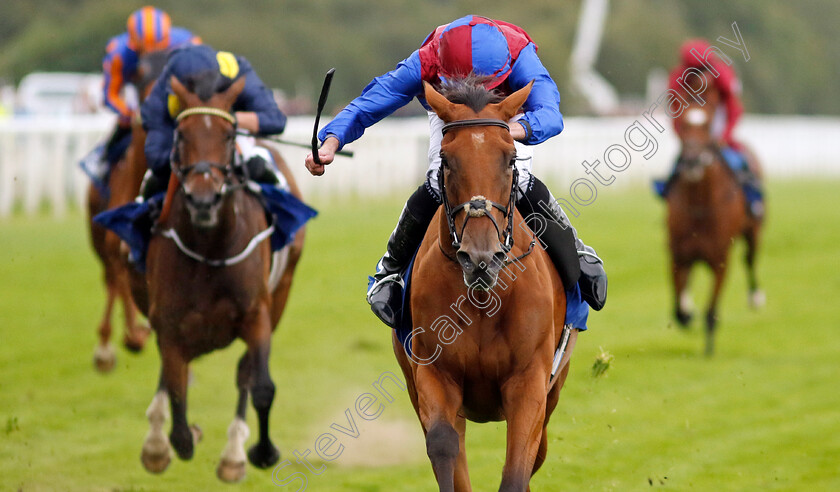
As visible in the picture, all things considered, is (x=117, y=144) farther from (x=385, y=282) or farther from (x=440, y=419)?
(x=440, y=419)

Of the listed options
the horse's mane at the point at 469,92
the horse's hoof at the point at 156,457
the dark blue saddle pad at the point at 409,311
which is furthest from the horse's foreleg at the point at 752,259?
the horse's mane at the point at 469,92

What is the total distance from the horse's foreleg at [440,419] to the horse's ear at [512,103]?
3.02 feet

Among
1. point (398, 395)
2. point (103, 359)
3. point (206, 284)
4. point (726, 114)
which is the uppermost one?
point (206, 284)

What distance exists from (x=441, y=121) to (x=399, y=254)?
1.94ft

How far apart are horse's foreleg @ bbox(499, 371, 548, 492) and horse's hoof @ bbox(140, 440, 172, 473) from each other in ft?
7.58

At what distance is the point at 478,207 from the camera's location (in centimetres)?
336

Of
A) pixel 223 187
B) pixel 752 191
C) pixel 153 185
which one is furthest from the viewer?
pixel 752 191

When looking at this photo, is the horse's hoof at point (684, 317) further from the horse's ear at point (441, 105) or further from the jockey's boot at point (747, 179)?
the horse's ear at point (441, 105)

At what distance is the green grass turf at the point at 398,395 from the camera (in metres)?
5.64

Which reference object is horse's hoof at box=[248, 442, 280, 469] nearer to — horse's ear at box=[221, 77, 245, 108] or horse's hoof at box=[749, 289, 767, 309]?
horse's ear at box=[221, 77, 245, 108]

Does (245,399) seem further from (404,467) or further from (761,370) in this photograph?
(761,370)

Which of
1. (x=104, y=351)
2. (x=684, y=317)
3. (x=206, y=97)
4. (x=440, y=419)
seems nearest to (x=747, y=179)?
(x=684, y=317)

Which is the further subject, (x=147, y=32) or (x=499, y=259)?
(x=147, y=32)

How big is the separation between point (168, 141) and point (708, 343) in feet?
16.1
